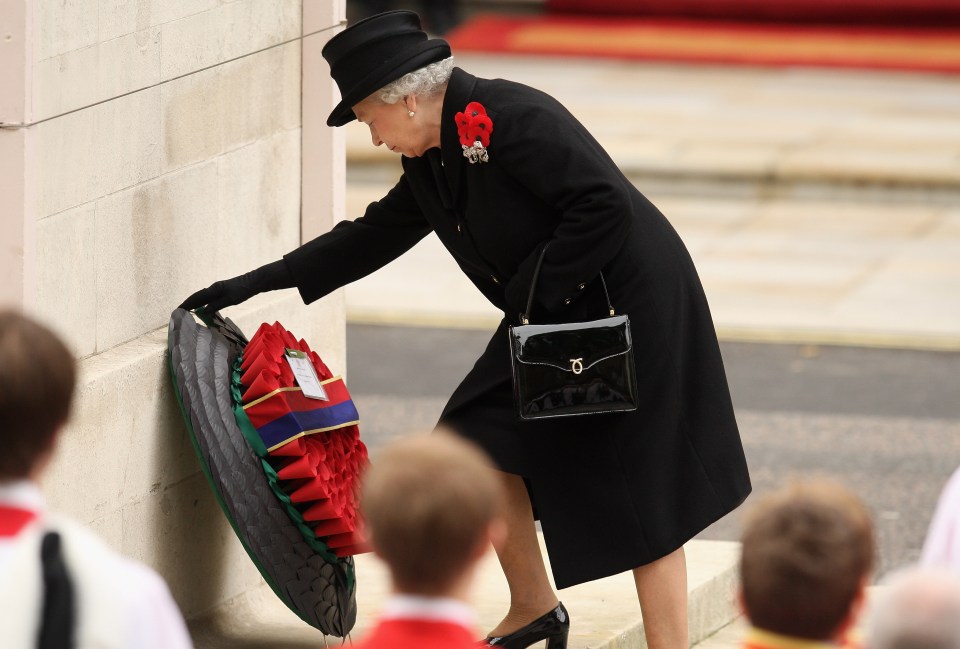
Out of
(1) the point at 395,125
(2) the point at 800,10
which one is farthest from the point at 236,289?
(2) the point at 800,10

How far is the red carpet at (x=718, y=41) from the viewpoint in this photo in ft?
56.5

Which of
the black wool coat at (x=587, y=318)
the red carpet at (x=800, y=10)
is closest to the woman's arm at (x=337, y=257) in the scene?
the black wool coat at (x=587, y=318)

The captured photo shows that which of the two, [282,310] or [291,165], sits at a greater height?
[291,165]

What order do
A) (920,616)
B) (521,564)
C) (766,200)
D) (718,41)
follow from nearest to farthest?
(920,616) → (521,564) → (766,200) → (718,41)

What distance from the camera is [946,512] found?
285cm

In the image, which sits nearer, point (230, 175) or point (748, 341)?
point (230, 175)

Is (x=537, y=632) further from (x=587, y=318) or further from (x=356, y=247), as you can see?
(x=356, y=247)

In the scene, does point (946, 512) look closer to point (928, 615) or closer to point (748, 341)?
point (928, 615)

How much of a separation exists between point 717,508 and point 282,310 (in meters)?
1.37

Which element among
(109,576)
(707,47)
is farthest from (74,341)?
(707,47)

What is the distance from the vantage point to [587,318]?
4.07 m

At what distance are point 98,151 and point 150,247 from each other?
314mm

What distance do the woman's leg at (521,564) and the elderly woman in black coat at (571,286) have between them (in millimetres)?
158

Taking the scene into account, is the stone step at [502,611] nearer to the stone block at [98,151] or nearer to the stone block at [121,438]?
the stone block at [121,438]
